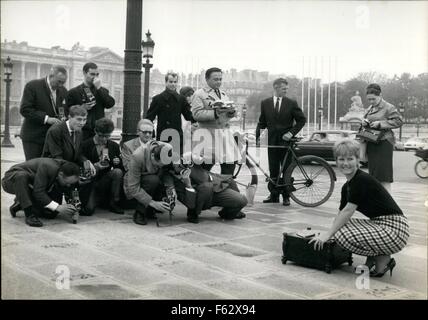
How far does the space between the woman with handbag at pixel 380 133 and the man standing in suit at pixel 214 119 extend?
6.08 ft

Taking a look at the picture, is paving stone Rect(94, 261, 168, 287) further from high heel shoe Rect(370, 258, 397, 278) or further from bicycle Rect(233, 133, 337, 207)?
bicycle Rect(233, 133, 337, 207)

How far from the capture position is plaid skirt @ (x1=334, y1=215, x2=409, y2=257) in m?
4.28

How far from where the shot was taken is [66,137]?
6.23m

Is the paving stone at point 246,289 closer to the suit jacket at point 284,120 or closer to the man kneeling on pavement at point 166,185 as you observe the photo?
the man kneeling on pavement at point 166,185

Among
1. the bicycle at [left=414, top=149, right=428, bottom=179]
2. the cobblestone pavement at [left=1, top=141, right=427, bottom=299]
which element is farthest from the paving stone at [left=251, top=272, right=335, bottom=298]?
the bicycle at [left=414, top=149, right=428, bottom=179]

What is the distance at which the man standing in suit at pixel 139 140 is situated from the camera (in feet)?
21.0

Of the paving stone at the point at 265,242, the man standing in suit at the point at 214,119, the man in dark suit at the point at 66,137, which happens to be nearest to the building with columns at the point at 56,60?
the man standing in suit at the point at 214,119

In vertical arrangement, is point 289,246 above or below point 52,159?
below

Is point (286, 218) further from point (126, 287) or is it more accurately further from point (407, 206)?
point (126, 287)

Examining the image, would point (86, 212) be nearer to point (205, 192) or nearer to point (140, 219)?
point (140, 219)

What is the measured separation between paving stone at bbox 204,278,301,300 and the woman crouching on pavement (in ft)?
2.54

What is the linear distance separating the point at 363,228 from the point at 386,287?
52cm

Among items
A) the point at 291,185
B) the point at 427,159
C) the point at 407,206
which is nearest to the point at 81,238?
the point at 291,185

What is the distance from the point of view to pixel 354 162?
4285 mm
